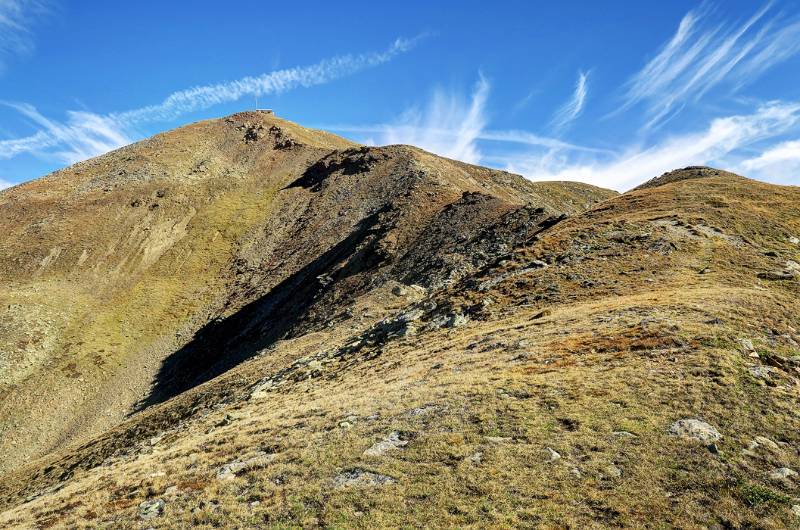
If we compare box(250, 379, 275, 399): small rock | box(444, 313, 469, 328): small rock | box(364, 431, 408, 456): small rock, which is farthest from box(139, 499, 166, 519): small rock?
box(444, 313, 469, 328): small rock

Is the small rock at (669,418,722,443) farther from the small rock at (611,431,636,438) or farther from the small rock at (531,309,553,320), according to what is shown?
the small rock at (531,309,553,320)

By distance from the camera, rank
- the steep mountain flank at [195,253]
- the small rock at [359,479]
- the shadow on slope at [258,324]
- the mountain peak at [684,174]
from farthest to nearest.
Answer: the mountain peak at [684,174] < the shadow on slope at [258,324] < the steep mountain flank at [195,253] < the small rock at [359,479]

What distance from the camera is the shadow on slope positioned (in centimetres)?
4706

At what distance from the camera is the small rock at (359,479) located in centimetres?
1324

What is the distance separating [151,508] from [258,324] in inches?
1594

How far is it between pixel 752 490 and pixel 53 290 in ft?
258

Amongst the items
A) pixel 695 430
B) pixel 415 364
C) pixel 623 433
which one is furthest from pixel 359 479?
pixel 415 364

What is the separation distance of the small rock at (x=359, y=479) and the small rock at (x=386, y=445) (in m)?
1.01

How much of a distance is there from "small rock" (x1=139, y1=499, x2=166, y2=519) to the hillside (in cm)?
12

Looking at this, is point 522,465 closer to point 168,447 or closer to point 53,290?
point 168,447

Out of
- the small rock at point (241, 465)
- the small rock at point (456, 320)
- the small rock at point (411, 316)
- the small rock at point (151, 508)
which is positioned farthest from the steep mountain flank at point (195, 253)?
the small rock at point (151, 508)

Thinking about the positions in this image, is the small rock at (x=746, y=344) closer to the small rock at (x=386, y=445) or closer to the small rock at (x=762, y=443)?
the small rock at (x=762, y=443)

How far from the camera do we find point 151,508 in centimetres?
1391

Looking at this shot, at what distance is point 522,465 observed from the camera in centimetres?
1316
